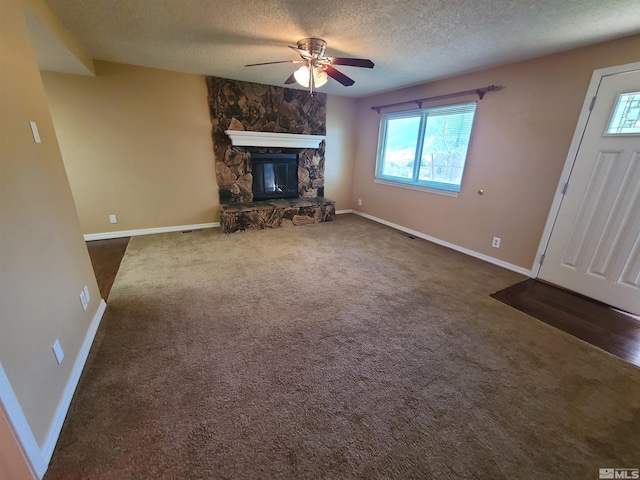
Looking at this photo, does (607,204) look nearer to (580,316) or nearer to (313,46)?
(580,316)

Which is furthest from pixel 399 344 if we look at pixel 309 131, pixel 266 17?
pixel 309 131

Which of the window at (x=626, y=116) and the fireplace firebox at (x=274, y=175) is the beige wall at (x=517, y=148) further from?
the fireplace firebox at (x=274, y=175)

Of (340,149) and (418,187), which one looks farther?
(340,149)

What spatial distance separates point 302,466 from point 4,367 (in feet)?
4.19

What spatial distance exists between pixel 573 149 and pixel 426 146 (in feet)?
5.99

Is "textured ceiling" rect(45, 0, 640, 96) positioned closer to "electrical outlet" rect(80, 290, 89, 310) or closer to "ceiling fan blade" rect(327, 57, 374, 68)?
"ceiling fan blade" rect(327, 57, 374, 68)

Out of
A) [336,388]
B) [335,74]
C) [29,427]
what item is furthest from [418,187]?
[29,427]

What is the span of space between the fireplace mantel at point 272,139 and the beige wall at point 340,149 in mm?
414

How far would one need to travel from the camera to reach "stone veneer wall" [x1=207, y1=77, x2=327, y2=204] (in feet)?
13.9

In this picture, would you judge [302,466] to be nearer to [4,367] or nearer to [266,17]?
[4,367]

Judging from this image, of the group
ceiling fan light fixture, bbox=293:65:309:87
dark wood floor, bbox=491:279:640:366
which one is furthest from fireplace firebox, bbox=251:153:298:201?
dark wood floor, bbox=491:279:640:366

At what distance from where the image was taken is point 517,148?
10.1 ft

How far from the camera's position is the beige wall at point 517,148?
262 cm

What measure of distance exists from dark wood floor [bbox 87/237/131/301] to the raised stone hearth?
1.41m
